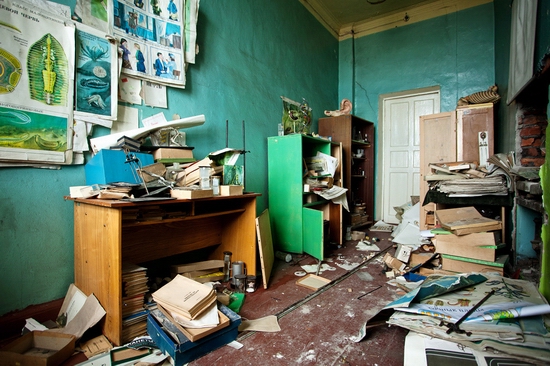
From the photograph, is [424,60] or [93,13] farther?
[424,60]

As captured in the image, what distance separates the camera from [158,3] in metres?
2.37

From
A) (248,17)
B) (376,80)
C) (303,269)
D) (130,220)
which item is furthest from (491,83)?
(130,220)

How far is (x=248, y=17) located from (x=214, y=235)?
8.63 ft

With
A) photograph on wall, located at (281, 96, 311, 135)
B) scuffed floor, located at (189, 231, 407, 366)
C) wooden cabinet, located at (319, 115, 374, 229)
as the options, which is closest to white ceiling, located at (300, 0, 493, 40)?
photograph on wall, located at (281, 96, 311, 135)

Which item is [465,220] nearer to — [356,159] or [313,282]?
[313,282]

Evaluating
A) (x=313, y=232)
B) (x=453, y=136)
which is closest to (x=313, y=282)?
(x=313, y=232)

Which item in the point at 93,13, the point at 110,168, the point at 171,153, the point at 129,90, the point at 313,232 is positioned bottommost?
the point at 313,232

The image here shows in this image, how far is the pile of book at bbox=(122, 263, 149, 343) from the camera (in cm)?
161

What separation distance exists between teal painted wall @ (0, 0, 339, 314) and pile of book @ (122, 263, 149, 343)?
57 centimetres

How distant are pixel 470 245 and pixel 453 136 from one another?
7.07ft

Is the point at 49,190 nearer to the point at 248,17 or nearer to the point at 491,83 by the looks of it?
the point at 248,17

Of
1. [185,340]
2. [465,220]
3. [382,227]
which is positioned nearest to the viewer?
[185,340]

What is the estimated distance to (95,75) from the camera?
1.96 m

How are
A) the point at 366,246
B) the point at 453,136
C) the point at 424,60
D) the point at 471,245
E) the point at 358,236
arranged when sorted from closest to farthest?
the point at 471,245, the point at 366,246, the point at 453,136, the point at 358,236, the point at 424,60
